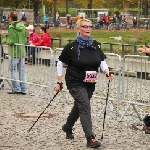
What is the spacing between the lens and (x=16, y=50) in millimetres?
15070

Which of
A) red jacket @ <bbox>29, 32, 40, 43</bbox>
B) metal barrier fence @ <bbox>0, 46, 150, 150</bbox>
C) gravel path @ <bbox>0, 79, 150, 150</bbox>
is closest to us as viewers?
gravel path @ <bbox>0, 79, 150, 150</bbox>

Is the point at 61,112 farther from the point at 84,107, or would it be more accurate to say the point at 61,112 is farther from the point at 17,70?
the point at 84,107

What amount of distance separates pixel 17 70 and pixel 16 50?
1.77 ft

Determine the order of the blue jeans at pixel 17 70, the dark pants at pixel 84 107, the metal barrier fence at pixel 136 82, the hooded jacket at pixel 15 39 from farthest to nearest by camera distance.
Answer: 1. the blue jeans at pixel 17 70
2. the hooded jacket at pixel 15 39
3. the metal barrier fence at pixel 136 82
4. the dark pants at pixel 84 107

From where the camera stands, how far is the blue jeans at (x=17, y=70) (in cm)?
1519

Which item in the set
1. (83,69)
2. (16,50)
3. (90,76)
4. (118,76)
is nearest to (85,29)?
(83,69)

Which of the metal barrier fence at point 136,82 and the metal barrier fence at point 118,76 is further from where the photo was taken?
the metal barrier fence at point 118,76

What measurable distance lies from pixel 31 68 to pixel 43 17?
2107 inches

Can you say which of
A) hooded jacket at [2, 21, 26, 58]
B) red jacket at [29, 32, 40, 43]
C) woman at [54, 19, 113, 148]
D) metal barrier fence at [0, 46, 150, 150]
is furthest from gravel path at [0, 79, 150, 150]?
red jacket at [29, 32, 40, 43]

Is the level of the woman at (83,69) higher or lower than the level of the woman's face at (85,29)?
lower

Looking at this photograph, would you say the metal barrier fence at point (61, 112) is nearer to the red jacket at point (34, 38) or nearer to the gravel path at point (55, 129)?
the gravel path at point (55, 129)

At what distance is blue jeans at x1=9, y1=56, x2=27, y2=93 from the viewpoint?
15.2m

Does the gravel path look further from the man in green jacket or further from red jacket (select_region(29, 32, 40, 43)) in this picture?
red jacket (select_region(29, 32, 40, 43))

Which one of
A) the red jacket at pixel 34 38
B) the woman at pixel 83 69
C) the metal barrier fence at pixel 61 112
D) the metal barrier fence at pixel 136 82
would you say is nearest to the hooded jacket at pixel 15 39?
the metal barrier fence at pixel 61 112
